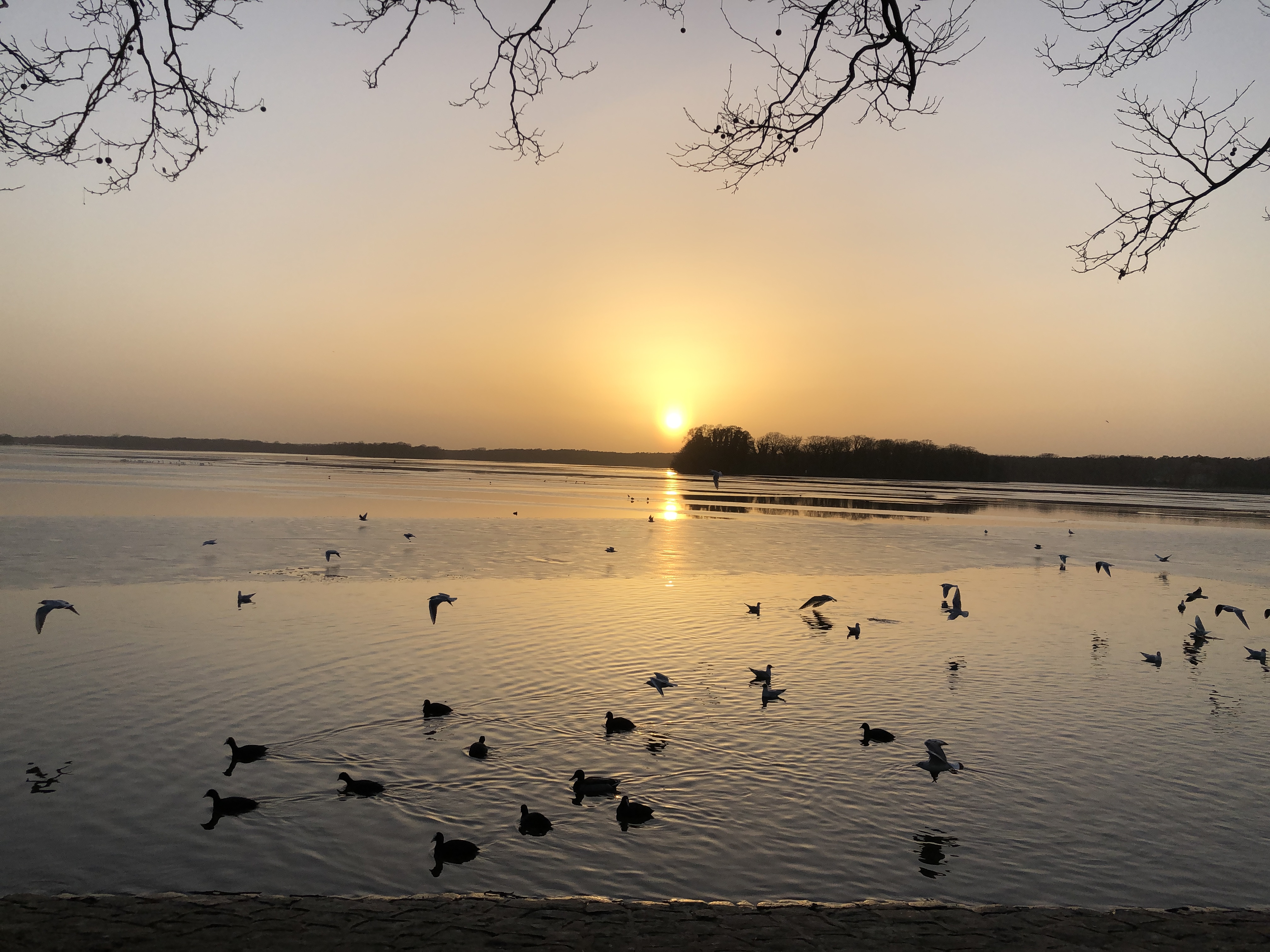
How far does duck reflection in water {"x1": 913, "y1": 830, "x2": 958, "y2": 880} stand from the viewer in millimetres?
6449

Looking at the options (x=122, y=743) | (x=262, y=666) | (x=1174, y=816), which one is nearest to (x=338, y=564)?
(x=262, y=666)

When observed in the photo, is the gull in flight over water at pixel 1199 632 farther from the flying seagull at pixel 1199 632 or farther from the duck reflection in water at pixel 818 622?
the duck reflection in water at pixel 818 622

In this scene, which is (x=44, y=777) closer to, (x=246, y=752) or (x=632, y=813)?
(x=246, y=752)

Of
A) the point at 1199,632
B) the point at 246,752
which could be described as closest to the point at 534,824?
the point at 246,752

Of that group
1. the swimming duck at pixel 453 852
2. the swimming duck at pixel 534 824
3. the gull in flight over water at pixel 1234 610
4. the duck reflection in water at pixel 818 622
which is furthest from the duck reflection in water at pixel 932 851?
the gull in flight over water at pixel 1234 610

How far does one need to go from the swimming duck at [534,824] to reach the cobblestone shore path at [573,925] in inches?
44.1

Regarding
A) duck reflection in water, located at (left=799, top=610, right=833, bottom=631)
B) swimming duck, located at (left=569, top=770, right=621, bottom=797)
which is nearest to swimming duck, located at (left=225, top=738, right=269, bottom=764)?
swimming duck, located at (left=569, top=770, right=621, bottom=797)

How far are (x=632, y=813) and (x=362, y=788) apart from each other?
2556 millimetres

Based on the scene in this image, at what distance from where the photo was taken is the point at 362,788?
24.9ft

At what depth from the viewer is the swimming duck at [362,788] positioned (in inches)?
298

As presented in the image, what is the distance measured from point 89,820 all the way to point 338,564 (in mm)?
15425

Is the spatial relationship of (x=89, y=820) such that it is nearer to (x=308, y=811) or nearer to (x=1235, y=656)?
(x=308, y=811)

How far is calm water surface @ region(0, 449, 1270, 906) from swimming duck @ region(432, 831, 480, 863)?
0.08m

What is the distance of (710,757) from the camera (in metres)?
8.86
